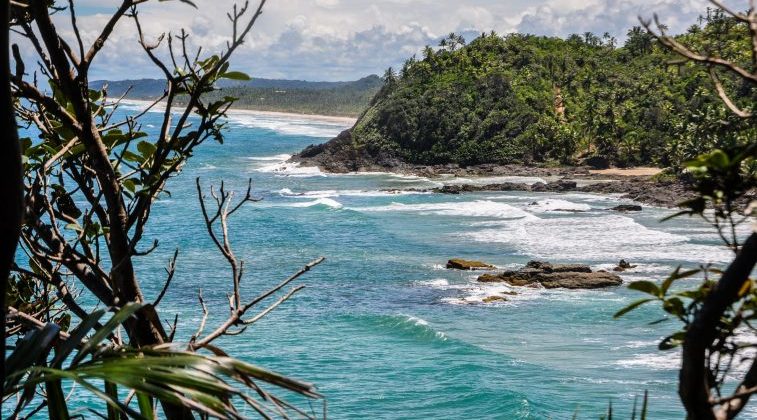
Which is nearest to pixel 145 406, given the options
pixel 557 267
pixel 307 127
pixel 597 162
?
pixel 557 267

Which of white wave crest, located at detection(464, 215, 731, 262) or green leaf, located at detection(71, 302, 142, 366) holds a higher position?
green leaf, located at detection(71, 302, 142, 366)

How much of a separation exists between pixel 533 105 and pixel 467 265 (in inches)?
1700

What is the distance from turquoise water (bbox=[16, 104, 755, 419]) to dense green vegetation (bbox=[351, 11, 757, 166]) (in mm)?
15113

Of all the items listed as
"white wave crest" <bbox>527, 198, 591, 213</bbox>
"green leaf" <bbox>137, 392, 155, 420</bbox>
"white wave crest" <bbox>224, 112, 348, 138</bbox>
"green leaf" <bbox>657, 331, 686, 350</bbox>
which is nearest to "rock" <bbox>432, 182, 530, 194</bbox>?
"white wave crest" <bbox>527, 198, 591, 213</bbox>

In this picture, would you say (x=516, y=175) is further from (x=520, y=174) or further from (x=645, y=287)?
(x=645, y=287)

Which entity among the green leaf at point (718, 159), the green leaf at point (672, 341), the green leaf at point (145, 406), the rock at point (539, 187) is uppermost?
the green leaf at point (718, 159)

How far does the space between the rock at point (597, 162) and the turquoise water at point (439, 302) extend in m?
13.3

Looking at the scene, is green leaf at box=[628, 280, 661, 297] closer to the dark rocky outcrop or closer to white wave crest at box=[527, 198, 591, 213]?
the dark rocky outcrop

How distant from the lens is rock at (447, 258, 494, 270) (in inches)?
1230

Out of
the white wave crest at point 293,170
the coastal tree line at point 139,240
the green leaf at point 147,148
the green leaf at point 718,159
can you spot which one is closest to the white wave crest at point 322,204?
the white wave crest at point 293,170

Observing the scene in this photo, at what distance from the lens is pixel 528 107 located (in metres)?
71.3

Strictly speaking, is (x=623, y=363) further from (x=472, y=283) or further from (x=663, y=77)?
(x=663, y=77)

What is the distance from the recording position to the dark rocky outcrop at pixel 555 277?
2791 cm

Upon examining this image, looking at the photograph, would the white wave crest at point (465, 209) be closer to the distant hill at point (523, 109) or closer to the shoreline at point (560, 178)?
the shoreline at point (560, 178)
